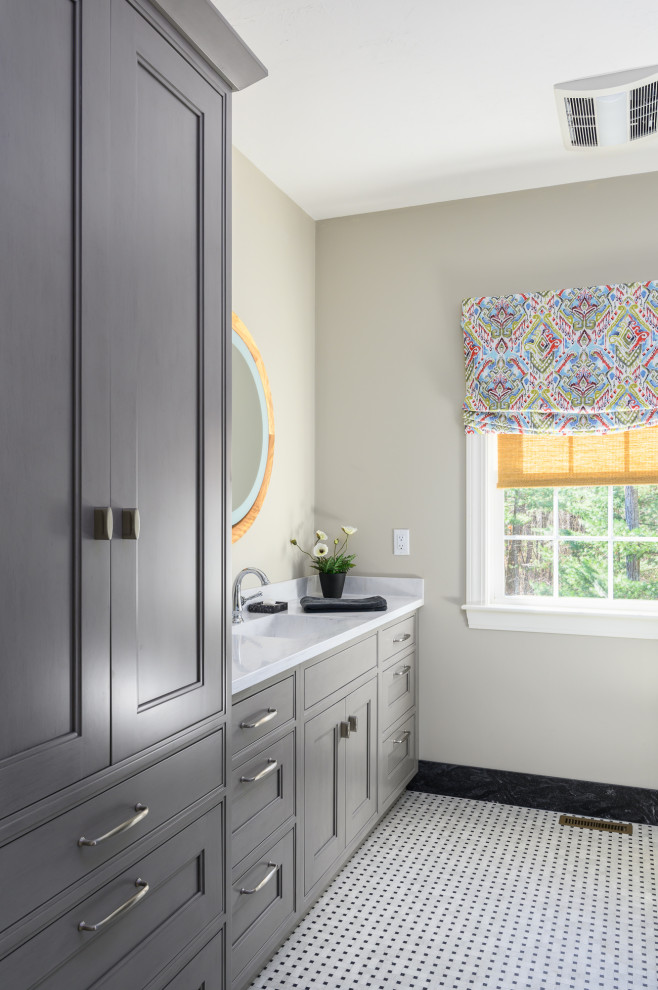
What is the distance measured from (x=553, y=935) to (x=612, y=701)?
109 cm

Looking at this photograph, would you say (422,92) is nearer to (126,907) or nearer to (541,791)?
(126,907)

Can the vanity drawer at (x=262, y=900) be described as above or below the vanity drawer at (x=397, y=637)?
below

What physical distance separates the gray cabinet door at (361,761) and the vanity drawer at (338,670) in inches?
3.0

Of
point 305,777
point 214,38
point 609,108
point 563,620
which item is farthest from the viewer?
point 563,620

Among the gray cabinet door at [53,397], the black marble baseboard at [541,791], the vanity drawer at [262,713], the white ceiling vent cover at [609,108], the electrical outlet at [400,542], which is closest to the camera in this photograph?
the gray cabinet door at [53,397]

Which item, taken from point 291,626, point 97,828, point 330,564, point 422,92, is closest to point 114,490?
point 97,828

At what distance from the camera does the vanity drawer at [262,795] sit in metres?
1.85

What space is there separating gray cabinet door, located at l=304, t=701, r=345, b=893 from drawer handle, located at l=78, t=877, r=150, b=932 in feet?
2.94

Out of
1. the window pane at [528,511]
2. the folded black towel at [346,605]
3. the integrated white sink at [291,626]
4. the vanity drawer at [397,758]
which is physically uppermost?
the window pane at [528,511]

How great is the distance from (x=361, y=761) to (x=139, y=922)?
55.6 inches

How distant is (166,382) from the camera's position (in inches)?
58.4

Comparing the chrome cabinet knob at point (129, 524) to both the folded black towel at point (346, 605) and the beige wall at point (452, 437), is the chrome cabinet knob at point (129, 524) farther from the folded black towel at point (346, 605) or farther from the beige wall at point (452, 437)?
the beige wall at point (452, 437)

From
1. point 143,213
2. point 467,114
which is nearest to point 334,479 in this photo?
point 467,114

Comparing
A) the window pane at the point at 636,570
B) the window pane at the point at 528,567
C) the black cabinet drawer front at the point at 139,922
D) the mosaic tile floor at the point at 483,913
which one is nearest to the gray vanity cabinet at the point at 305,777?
the mosaic tile floor at the point at 483,913
